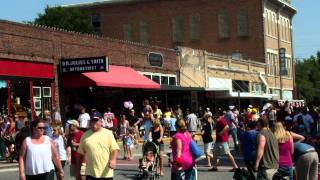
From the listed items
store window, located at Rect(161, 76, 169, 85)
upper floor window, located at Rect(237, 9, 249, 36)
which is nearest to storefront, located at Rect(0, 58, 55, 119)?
store window, located at Rect(161, 76, 169, 85)

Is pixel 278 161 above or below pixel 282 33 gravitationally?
below

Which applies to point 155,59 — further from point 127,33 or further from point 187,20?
point 127,33

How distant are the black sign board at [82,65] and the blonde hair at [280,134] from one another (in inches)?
711

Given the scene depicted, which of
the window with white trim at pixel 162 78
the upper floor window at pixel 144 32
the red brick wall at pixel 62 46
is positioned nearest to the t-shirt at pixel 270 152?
the red brick wall at pixel 62 46

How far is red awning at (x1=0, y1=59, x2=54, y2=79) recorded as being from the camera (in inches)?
981

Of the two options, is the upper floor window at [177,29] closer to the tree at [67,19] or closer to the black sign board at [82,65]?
the tree at [67,19]

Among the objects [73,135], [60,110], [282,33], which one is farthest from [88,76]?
[282,33]

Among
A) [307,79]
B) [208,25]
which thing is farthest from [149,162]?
[307,79]

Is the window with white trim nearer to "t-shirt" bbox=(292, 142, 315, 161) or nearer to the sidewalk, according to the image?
the sidewalk

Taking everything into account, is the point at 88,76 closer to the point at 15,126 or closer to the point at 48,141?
the point at 15,126

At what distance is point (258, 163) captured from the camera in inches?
385

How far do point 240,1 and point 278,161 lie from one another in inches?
2021

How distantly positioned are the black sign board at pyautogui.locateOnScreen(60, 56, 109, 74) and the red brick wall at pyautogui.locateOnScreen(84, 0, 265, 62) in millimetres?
33756

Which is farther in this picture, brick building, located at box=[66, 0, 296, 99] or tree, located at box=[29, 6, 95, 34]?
tree, located at box=[29, 6, 95, 34]
